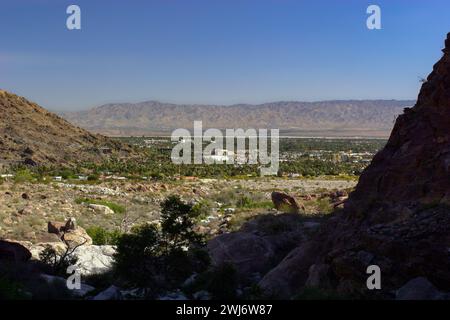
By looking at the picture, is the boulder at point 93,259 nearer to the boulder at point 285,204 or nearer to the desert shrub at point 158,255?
the desert shrub at point 158,255

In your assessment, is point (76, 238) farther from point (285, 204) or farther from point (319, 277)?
point (285, 204)

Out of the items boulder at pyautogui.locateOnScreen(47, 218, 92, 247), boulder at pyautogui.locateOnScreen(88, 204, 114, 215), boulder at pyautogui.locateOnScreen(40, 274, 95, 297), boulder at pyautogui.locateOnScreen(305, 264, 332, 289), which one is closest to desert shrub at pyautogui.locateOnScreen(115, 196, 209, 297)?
boulder at pyautogui.locateOnScreen(40, 274, 95, 297)

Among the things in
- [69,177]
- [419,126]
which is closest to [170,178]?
[69,177]

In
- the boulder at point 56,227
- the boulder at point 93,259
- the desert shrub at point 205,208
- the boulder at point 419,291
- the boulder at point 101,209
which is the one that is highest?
the boulder at point 419,291

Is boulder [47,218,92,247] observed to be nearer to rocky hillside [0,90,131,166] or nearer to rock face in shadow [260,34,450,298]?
rock face in shadow [260,34,450,298]

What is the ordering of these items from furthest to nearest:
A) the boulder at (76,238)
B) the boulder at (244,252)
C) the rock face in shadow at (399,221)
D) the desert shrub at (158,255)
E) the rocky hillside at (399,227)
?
1. the boulder at (76,238)
2. the boulder at (244,252)
3. the desert shrub at (158,255)
4. the rock face in shadow at (399,221)
5. the rocky hillside at (399,227)

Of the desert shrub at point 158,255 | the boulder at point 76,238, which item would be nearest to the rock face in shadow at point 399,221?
the desert shrub at point 158,255

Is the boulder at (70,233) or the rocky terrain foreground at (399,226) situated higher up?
the rocky terrain foreground at (399,226)
